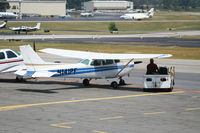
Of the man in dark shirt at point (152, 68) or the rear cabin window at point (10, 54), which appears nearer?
the man in dark shirt at point (152, 68)

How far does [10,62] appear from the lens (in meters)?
29.7

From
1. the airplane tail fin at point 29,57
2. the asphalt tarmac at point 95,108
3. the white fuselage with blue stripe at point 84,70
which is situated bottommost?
the asphalt tarmac at point 95,108

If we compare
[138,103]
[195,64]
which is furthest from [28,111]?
[195,64]

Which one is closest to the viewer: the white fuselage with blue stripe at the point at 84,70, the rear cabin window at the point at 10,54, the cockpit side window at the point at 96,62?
the white fuselage with blue stripe at the point at 84,70

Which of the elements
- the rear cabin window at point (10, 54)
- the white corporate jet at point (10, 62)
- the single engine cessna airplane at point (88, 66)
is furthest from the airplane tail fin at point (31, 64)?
the rear cabin window at point (10, 54)

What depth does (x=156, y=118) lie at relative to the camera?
734 inches

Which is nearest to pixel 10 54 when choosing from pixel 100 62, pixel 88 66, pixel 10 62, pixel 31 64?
pixel 10 62

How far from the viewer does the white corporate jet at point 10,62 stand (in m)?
29.3

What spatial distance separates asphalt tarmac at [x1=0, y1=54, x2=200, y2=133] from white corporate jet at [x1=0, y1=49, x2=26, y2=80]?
1168 mm

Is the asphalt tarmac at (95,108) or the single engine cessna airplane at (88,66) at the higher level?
the single engine cessna airplane at (88,66)

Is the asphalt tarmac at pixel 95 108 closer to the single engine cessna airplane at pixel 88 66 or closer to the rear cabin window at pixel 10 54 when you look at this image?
the single engine cessna airplane at pixel 88 66

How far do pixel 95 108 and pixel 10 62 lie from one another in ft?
36.0

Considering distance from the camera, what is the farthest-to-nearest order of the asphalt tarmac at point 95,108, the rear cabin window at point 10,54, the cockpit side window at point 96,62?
the rear cabin window at point 10,54 → the cockpit side window at point 96,62 → the asphalt tarmac at point 95,108

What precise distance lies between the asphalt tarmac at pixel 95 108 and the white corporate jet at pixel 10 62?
117cm
